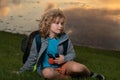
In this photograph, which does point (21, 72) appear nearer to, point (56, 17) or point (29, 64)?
point (29, 64)

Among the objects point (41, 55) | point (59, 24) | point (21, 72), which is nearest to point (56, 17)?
point (59, 24)

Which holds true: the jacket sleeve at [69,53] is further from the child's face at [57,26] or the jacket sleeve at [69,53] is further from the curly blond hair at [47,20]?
the curly blond hair at [47,20]

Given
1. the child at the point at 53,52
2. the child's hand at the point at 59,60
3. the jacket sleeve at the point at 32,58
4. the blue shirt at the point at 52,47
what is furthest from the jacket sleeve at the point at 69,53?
the jacket sleeve at the point at 32,58

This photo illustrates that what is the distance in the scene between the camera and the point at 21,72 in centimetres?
947

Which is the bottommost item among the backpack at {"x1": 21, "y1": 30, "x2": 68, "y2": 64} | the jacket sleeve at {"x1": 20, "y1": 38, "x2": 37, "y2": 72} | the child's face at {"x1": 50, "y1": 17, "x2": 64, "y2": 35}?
the jacket sleeve at {"x1": 20, "y1": 38, "x2": 37, "y2": 72}

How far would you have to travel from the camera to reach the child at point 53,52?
29.0 feet

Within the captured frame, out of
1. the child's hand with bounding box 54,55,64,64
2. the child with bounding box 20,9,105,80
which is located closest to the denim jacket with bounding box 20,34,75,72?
the child with bounding box 20,9,105,80

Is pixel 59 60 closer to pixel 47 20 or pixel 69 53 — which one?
pixel 69 53

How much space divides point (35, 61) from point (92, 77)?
1.23 meters

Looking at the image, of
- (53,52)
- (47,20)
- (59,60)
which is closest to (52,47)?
(53,52)

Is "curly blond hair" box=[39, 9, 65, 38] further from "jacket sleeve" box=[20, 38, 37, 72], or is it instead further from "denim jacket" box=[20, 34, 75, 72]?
"jacket sleeve" box=[20, 38, 37, 72]

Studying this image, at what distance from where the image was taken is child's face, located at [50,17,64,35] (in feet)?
28.9

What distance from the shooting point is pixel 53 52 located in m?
8.92

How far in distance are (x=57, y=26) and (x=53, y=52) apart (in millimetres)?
508
